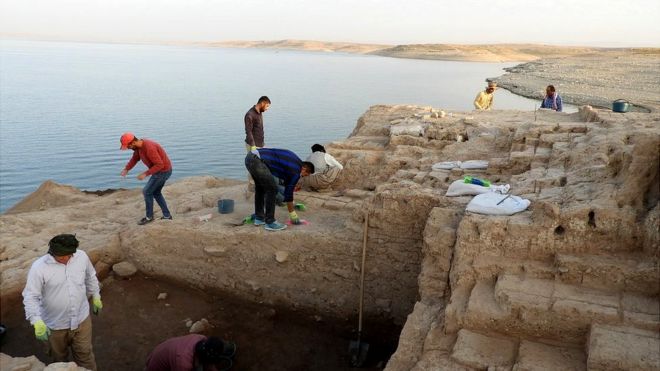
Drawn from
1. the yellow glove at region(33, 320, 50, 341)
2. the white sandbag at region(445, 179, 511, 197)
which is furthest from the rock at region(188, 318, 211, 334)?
the white sandbag at region(445, 179, 511, 197)

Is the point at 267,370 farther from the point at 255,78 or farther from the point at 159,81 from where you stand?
the point at 255,78

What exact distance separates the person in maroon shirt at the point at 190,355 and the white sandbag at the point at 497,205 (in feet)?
9.39

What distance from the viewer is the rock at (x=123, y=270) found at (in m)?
7.61

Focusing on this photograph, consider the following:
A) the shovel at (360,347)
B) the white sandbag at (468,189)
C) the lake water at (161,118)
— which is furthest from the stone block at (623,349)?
the lake water at (161,118)

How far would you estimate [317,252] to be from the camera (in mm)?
6715

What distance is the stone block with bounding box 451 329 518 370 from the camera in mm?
3941

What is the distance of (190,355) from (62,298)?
1.35m

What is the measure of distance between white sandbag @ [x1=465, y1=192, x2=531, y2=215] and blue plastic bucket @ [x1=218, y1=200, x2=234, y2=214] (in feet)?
13.7

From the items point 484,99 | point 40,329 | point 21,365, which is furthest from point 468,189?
point 484,99

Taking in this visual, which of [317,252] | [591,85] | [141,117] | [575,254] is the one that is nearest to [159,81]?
[141,117]

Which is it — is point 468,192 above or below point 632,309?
above

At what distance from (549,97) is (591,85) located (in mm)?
24399

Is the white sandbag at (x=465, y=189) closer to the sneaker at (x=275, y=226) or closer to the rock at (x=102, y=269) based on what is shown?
the sneaker at (x=275, y=226)

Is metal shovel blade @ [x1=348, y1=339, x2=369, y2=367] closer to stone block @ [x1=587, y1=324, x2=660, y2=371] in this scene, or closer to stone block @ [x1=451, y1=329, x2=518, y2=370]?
stone block @ [x1=451, y1=329, x2=518, y2=370]
